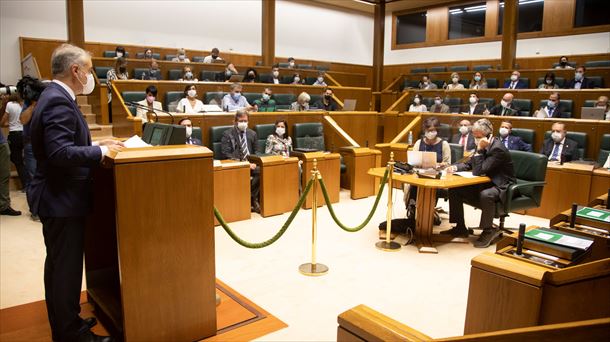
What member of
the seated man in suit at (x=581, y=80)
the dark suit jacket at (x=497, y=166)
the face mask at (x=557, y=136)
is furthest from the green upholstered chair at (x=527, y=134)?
the seated man in suit at (x=581, y=80)

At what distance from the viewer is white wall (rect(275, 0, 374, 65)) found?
13.4 meters

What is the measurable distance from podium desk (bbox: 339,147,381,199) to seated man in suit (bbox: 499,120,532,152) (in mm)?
1583

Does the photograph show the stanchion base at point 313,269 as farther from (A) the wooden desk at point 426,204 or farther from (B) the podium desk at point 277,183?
(B) the podium desk at point 277,183

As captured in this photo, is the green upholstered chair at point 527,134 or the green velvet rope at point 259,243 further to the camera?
the green upholstered chair at point 527,134

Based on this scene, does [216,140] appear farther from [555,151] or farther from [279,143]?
[555,151]

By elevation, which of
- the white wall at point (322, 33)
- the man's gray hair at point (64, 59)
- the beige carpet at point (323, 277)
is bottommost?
the beige carpet at point (323, 277)

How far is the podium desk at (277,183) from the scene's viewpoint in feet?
16.9

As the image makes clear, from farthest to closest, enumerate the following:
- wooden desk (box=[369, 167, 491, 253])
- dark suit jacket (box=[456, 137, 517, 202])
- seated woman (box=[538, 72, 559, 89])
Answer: seated woman (box=[538, 72, 559, 89]), dark suit jacket (box=[456, 137, 517, 202]), wooden desk (box=[369, 167, 491, 253])

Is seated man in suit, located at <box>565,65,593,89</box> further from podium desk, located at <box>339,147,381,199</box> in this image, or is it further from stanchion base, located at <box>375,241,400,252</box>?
stanchion base, located at <box>375,241,400,252</box>

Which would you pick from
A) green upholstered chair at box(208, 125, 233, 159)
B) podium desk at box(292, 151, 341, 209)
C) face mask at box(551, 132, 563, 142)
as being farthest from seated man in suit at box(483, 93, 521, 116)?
green upholstered chair at box(208, 125, 233, 159)

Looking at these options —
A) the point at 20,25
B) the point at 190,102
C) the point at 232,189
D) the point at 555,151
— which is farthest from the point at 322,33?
the point at 232,189

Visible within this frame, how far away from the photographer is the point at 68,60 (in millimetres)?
2092

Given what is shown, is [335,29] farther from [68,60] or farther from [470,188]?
[68,60]

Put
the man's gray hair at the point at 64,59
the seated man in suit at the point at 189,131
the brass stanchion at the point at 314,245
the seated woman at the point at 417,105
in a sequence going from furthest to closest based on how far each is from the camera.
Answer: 1. the seated woman at the point at 417,105
2. the seated man in suit at the point at 189,131
3. the brass stanchion at the point at 314,245
4. the man's gray hair at the point at 64,59
